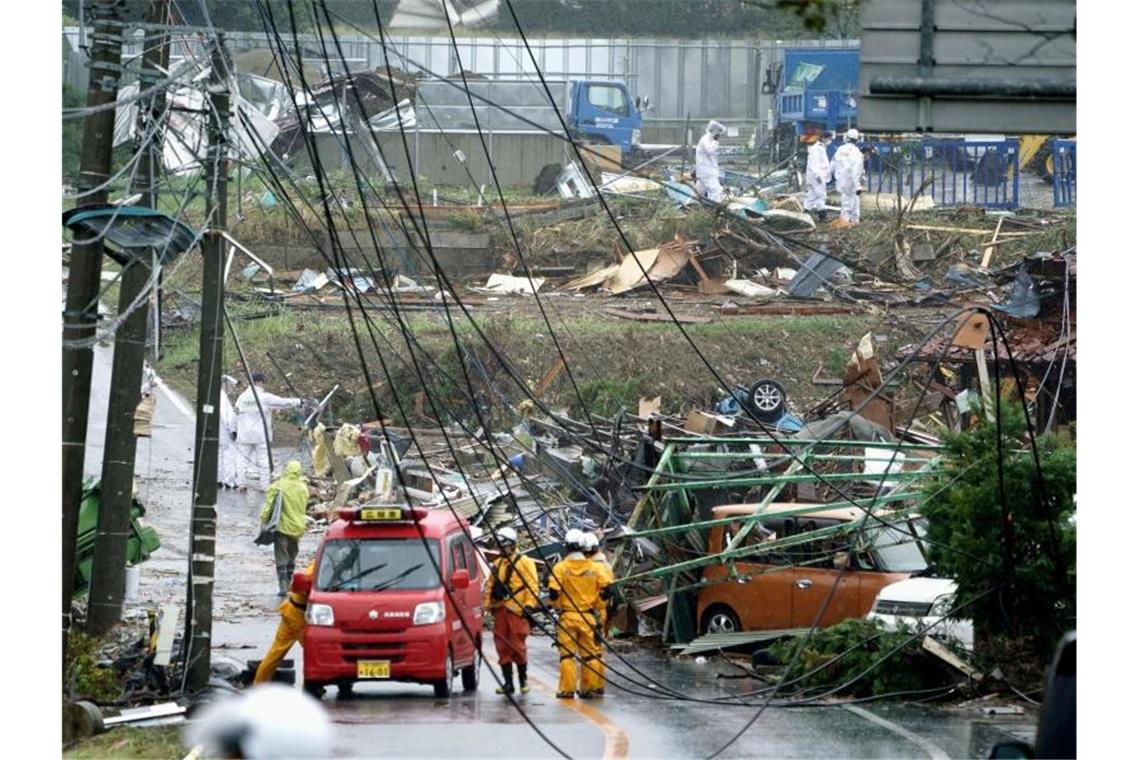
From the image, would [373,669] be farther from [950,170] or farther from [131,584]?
[950,170]

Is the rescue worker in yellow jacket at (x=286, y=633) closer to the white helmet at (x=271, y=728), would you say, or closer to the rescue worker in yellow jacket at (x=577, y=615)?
the rescue worker in yellow jacket at (x=577, y=615)

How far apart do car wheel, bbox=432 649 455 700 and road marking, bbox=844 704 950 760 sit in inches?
149

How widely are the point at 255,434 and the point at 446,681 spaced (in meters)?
13.3

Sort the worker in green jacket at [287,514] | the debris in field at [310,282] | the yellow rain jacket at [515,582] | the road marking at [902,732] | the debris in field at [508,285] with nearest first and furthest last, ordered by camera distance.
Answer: the road marking at [902,732]
the yellow rain jacket at [515,582]
the worker in green jacket at [287,514]
the debris in field at [508,285]
the debris in field at [310,282]

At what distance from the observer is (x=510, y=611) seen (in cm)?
1769

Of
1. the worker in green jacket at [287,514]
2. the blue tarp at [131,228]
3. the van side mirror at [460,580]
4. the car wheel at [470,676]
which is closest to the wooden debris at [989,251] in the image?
the worker in green jacket at [287,514]

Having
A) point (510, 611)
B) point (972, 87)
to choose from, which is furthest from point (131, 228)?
point (972, 87)

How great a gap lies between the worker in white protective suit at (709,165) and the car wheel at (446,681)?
24.1 m

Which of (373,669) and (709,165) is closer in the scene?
(373,669)

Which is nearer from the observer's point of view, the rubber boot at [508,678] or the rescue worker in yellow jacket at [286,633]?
the rescue worker in yellow jacket at [286,633]

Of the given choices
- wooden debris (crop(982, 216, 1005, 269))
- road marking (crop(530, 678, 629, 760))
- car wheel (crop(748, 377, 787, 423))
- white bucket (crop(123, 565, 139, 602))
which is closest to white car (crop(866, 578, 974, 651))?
road marking (crop(530, 678, 629, 760))

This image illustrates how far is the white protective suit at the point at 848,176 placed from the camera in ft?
136

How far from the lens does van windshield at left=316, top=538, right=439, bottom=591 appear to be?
17.8 m

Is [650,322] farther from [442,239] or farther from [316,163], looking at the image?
[316,163]
